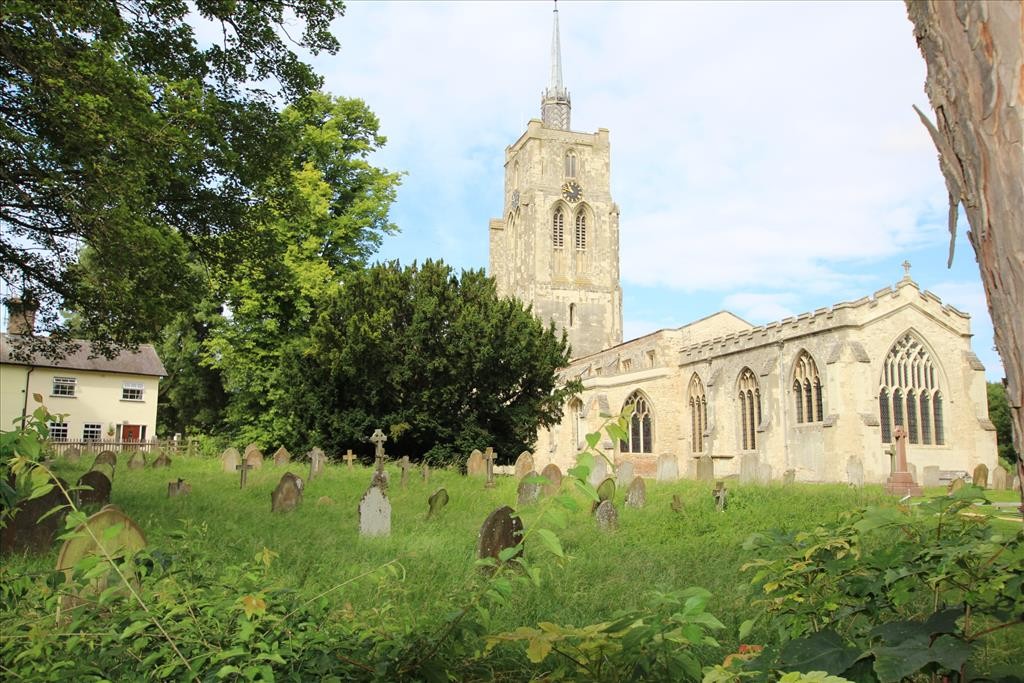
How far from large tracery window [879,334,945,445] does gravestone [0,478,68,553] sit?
2361cm

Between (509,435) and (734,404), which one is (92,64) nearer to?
(509,435)

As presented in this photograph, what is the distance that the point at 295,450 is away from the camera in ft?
66.3

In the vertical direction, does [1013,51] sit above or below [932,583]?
above

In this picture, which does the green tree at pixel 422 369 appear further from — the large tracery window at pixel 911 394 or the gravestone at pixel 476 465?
the large tracery window at pixel 911 394

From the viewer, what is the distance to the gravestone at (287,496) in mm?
10492

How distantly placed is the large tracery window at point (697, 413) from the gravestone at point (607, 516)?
22.2 meters

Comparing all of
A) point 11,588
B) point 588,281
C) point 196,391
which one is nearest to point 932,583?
point 11,588

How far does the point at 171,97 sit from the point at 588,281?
130 feet

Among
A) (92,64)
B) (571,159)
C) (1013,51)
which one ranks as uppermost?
(571,159)

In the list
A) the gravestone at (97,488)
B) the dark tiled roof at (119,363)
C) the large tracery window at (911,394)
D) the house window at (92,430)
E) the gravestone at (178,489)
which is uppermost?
the dark tiled roof at (119,363)

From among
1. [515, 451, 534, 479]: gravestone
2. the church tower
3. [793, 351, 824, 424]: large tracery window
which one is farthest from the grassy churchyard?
the church tower

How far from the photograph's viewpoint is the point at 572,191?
160 ft

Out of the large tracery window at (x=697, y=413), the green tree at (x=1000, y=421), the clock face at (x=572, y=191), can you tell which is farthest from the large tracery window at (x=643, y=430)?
the clock face at (x=572, y=191)

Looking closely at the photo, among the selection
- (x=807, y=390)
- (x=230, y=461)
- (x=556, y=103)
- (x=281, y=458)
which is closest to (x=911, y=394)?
(x=807, y=390)
